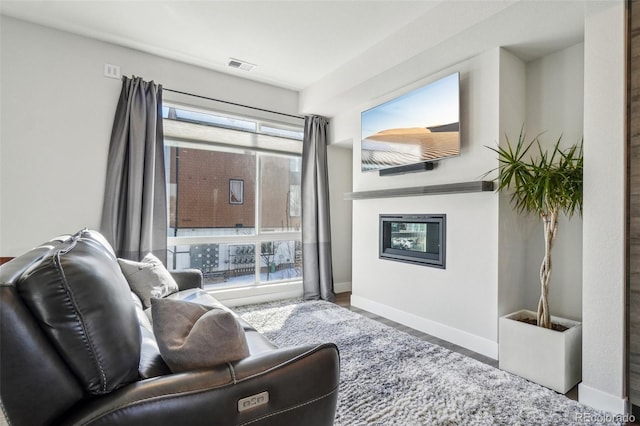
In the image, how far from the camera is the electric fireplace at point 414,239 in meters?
3.03

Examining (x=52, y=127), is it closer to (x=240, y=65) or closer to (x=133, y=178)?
(x=133, y=178)

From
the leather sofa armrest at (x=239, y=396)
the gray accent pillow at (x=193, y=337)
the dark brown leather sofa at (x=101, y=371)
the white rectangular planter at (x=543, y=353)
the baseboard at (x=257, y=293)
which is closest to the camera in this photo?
the dark brown leather sofa at (x=101, y=371)

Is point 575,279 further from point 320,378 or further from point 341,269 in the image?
point 341,269

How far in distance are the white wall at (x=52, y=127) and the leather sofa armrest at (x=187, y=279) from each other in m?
1.10

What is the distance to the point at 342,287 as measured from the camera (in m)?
4.79

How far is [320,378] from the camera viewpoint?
118 cm

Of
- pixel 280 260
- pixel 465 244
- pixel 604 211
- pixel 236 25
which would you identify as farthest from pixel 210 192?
pixel 604 211

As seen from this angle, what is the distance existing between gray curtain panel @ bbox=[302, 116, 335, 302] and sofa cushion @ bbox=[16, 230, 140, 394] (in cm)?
338

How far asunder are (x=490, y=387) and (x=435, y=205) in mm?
1518

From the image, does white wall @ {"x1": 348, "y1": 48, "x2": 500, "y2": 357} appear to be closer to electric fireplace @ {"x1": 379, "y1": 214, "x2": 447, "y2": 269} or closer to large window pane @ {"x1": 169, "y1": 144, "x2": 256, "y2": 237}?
electric fireplace @ {"x1": 379, "y1": 214, "x2": 447, "y2": 269}

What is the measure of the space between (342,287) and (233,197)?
201cm

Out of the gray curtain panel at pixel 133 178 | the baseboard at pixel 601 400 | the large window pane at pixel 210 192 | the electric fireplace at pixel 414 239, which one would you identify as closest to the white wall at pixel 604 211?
the baseboard at pixel 601 400

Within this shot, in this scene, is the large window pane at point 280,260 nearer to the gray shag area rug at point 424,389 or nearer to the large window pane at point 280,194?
the large window pane at point 280,194

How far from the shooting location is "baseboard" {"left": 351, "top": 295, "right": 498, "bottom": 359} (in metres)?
2.62
